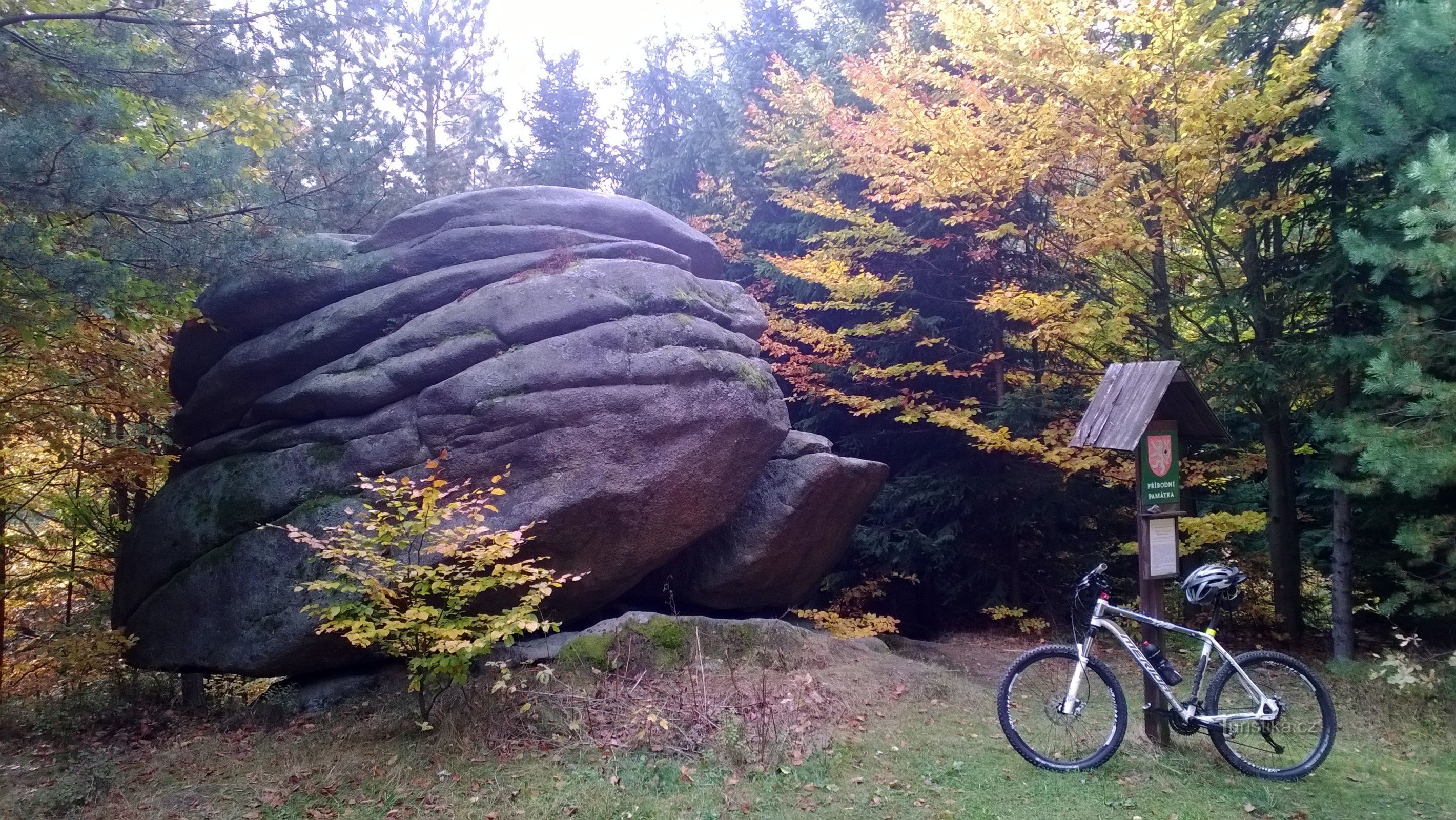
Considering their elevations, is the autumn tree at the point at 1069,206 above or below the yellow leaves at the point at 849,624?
above

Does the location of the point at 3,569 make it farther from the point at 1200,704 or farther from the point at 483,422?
the point at 1200,704

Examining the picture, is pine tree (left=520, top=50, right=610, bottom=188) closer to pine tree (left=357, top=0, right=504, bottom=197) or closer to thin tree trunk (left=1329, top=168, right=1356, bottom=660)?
pine tree (left=357, top=0, right=504, bottom=197)

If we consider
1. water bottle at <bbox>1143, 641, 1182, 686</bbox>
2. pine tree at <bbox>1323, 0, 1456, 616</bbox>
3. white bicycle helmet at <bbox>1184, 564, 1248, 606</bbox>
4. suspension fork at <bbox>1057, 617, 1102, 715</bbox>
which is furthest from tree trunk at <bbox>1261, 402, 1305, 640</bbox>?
suspension fork at <bbox>1057, 617, 1102, 715</bbox>

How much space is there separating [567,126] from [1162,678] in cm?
1692

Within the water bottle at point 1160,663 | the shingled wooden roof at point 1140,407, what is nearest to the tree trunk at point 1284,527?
the shingled wooden roof at point 1140,407

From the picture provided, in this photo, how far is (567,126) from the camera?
756 inches

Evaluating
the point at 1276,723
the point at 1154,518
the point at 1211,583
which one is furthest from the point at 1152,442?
the point at 1276,723

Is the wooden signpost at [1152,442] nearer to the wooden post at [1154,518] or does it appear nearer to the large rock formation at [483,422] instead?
the wooden post at [1154,518]

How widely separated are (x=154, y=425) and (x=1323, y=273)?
13.5 m

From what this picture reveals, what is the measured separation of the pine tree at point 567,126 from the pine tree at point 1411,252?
561 inches

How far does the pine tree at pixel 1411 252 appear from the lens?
6941 mm

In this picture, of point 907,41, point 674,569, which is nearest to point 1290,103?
point 907,41

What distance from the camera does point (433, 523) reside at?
6.70 meters

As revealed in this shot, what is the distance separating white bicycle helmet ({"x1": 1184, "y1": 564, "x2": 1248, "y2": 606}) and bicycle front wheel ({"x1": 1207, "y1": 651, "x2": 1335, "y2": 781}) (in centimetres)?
43
